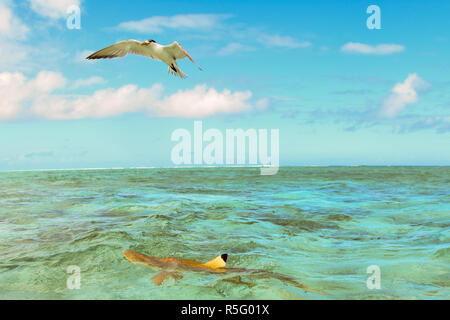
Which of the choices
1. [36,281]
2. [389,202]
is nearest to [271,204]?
[389,202]

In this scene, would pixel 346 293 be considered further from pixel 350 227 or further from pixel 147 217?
pixel 147 217

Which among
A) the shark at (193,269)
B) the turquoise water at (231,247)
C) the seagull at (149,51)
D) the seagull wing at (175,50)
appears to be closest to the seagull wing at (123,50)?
the seagull at (149,51)

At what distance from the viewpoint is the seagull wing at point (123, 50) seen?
10.6m

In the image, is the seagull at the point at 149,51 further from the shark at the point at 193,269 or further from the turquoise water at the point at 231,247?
the shark at the point at 193,269

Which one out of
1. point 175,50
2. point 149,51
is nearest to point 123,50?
point 149,51

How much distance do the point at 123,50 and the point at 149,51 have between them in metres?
0.76

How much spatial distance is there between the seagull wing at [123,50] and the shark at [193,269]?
22.7 ft

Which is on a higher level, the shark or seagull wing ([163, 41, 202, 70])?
seagull wing ([163, 41, 202, 70])

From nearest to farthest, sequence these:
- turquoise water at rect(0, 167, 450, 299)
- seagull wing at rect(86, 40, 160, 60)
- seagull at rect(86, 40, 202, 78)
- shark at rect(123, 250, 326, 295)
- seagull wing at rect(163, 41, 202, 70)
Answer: turquoise water at rect(0, 167, 450, 299) < shark at rect(123, 250, 326, 295) < seagull wing at rect(86, 40, 160, 60) < seagull at rect(86, 40, 202, 78) < seagull wing at rect(163, 41, 202, 70)

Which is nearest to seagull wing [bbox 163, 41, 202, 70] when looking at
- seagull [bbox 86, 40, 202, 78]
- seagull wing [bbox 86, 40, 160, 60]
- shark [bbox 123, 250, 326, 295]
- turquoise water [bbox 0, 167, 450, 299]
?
seagull [bbox 86, 40, 202, 78]

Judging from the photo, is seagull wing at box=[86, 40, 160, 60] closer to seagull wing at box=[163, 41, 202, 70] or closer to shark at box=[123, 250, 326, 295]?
seagull wing at box=[163, 41, 202, 70]

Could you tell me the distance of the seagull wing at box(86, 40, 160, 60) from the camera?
1064cm

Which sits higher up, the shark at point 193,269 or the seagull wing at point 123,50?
the seagull wing at point 123,50

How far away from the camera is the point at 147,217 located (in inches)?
380
